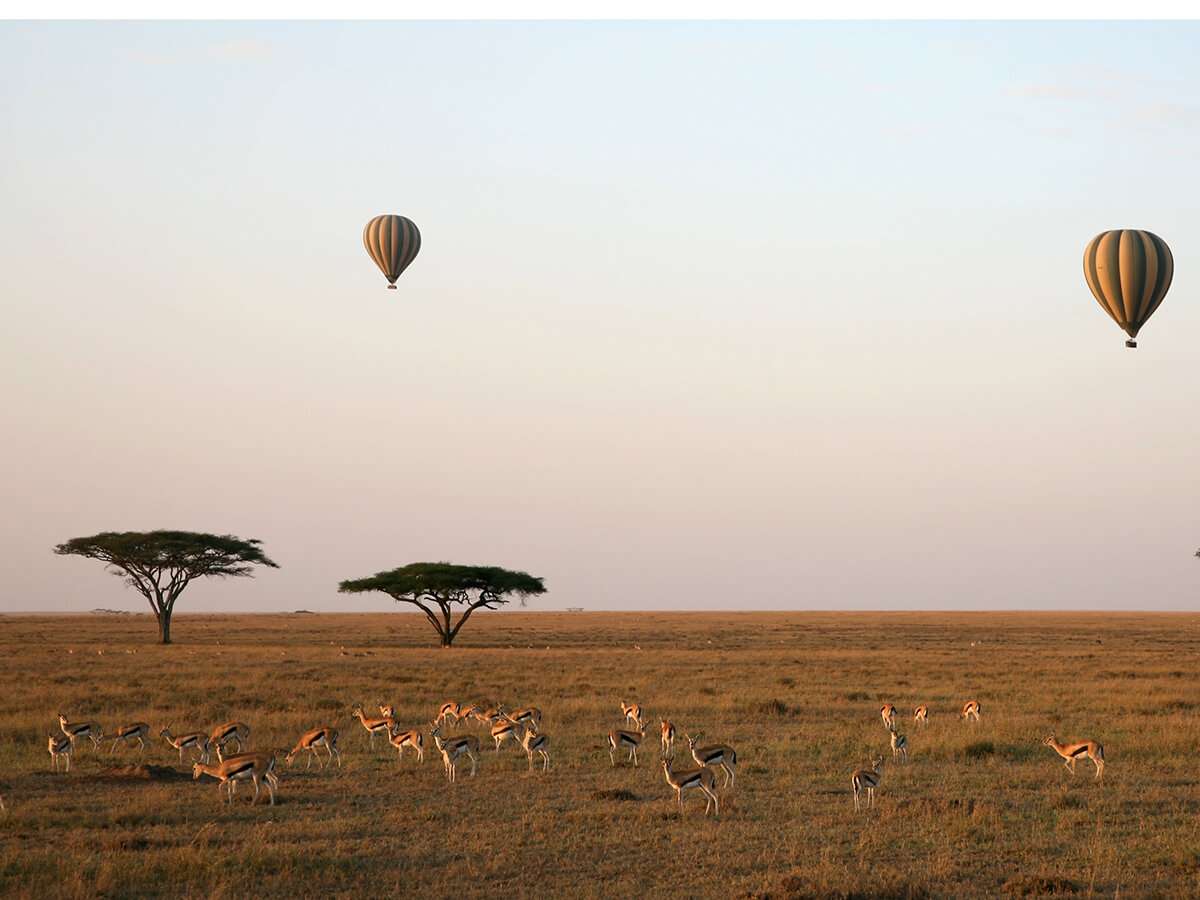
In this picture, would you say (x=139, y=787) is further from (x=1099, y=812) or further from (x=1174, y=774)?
(x=1174, y=774)

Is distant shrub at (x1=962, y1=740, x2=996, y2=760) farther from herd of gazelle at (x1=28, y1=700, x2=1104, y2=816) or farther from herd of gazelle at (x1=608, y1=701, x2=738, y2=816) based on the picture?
herd of gazelle at (x1=608, y1=701, x2=738, y2=816)

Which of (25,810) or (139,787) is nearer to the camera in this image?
(25,810)

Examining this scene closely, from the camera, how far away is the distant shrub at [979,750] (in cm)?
2106

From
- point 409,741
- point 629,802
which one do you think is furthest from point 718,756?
point 409,741

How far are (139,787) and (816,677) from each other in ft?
76.3

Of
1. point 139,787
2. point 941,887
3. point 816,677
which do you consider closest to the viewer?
point 941,887

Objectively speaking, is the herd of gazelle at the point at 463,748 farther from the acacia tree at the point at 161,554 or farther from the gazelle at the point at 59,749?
the acacia tree at the point at 161,554

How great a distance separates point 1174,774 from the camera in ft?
62.3

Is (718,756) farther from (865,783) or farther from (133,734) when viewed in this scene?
(133,734)

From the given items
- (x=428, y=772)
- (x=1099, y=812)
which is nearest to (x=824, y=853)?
(x=1099, y=812)

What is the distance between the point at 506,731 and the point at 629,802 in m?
4.90

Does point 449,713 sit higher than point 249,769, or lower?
lower

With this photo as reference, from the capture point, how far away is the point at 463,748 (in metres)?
18.6

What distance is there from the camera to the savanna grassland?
1241 cm
